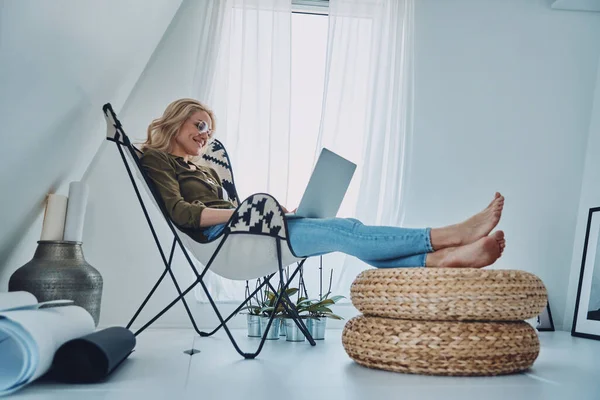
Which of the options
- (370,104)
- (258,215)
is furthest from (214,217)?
(370,104)

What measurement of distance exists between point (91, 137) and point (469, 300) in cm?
205

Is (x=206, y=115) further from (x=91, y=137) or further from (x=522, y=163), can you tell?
(x=522, y=163)

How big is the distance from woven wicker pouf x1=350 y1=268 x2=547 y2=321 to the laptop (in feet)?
1.40

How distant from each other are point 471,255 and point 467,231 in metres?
0.09

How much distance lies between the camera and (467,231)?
6.68 feet

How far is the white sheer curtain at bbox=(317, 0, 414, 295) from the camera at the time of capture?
3705 millimetres

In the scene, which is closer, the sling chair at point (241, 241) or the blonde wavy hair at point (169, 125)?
the sling chair at point (241, 241)

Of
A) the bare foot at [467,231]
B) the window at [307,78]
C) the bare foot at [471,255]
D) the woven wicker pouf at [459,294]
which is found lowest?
the woven wicker pouf at [459,294]

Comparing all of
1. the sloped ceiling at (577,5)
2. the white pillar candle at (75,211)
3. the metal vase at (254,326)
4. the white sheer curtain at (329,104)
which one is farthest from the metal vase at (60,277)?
the sloped ceiling at (577,5)

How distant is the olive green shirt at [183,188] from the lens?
7.47 feet

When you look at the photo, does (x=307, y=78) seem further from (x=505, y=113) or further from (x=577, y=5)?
(x=577, y=5)

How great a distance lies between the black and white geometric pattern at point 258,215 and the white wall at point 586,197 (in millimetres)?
2624

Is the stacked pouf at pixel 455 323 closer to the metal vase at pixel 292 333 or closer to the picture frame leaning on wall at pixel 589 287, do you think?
the metal vase at pixel 292 333

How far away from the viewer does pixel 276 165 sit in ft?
12.0
